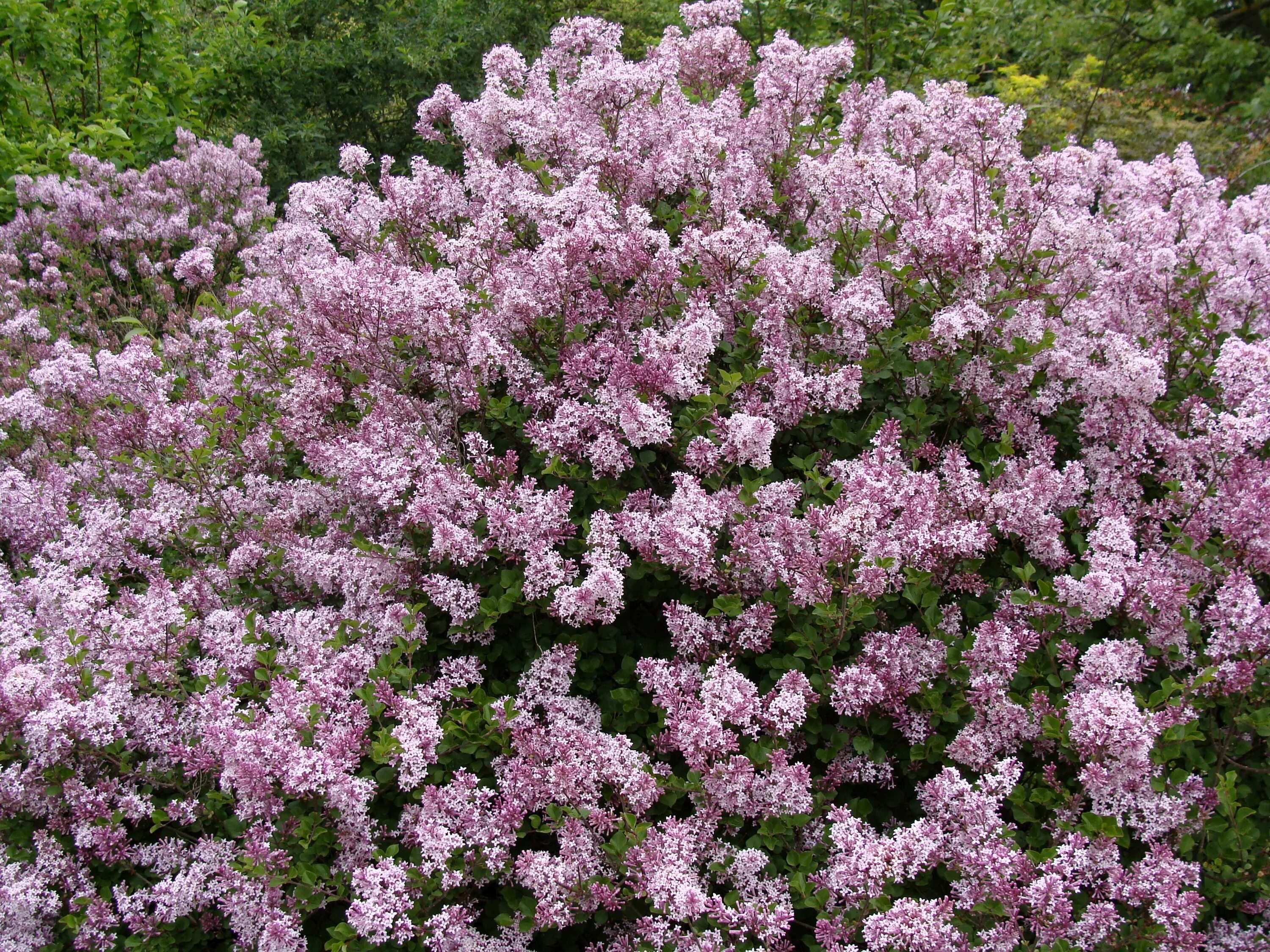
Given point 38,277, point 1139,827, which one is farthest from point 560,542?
point 38,277

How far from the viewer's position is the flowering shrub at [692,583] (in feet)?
8.04

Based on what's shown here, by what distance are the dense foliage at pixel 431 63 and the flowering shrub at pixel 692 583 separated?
13.8 feet

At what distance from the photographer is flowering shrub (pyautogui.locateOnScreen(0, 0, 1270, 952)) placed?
2449 mm

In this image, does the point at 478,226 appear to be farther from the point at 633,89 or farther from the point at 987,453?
the point at 987,453

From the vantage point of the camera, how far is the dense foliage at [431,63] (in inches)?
307

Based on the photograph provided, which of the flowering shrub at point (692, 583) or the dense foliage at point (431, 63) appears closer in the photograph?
the flowering shrub at point (692, 583)

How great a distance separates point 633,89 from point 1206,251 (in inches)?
102

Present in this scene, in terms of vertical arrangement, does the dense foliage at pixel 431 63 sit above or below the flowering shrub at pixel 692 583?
above

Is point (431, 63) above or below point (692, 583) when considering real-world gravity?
above

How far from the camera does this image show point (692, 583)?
2895 mm

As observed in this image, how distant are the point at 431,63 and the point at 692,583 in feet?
25.5

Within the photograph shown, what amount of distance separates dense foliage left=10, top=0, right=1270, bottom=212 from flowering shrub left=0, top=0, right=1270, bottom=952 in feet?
13.8

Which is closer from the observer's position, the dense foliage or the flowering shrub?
the flowering shrub

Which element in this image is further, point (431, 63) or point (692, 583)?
point (431, 63)
